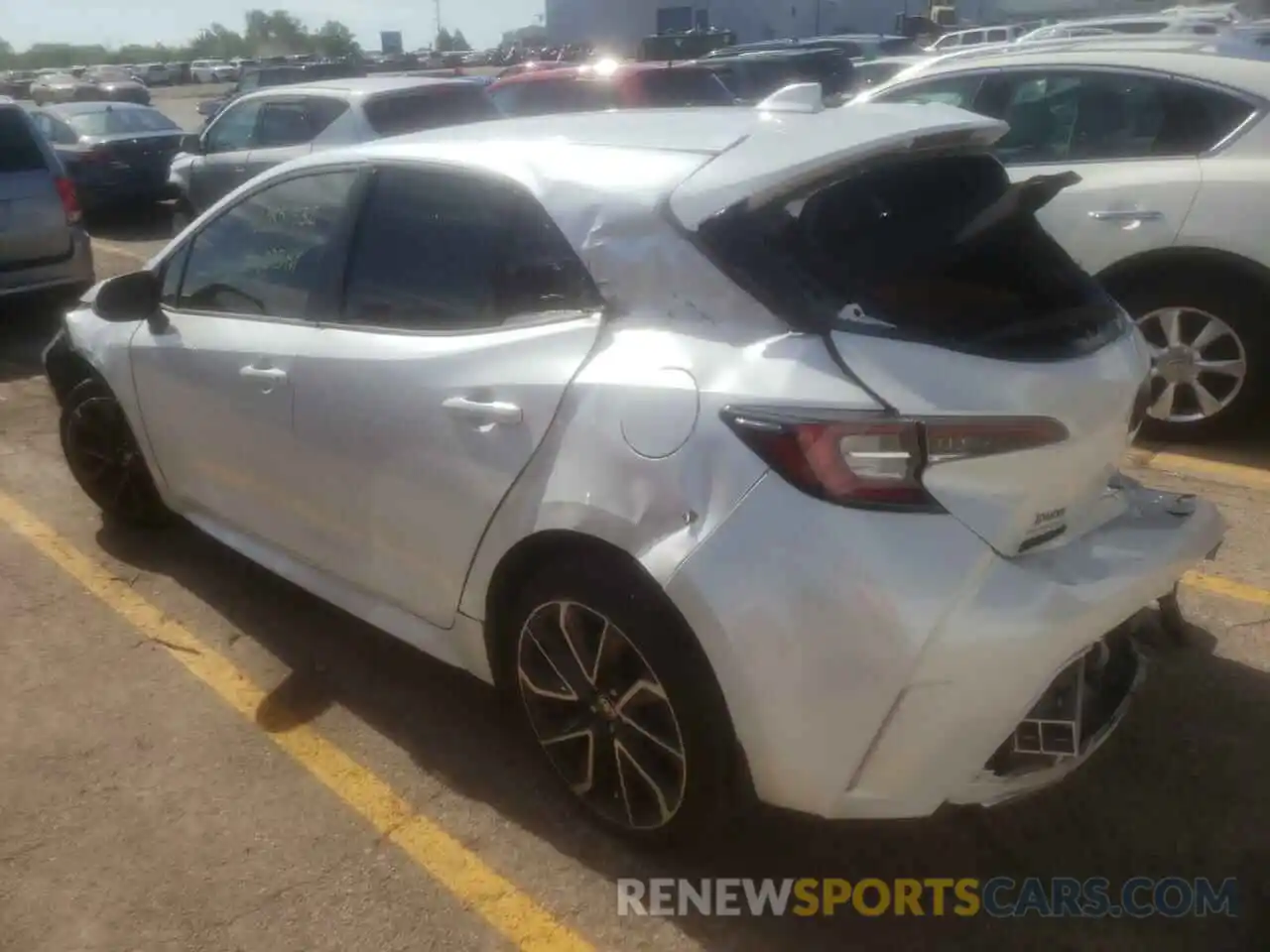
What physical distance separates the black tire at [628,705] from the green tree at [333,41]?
86.1 meters

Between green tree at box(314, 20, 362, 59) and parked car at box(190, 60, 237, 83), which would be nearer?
parked car at box(190, 60, 237, 83)

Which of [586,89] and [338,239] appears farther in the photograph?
[586,89]

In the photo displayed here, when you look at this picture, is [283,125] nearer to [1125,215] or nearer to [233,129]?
[233,129]

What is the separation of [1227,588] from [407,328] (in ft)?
9.36

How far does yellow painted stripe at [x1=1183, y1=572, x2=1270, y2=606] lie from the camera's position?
3797 mm

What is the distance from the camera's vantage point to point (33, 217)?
26.7 ft

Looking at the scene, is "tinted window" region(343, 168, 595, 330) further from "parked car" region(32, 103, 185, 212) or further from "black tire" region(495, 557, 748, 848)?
"parked car" region(32, 103, 185, 212)

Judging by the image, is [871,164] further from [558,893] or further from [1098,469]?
[558,893]

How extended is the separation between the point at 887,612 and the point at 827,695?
212 mm

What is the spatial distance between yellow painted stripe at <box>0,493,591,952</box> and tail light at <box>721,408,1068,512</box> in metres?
1.21

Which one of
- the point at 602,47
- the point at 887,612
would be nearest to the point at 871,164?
the point at 887,612

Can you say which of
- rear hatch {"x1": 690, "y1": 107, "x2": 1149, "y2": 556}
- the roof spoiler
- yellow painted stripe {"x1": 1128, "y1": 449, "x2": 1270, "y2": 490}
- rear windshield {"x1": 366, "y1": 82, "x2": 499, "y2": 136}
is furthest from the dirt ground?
rear windshield {"x1": 366, "y1": 82, "x2": 499, "y2": 136}

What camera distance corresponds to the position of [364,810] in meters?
3.05

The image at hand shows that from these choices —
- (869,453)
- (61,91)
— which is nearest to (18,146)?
(869,453)
